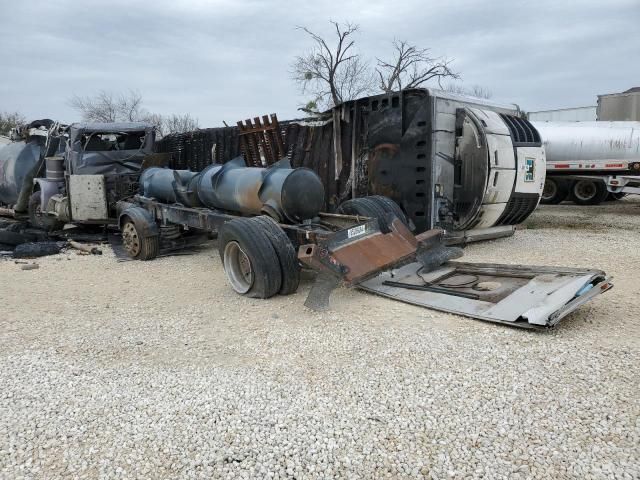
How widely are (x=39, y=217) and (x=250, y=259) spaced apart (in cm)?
641

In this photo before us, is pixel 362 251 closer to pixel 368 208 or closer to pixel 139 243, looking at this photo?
pixel 368 208

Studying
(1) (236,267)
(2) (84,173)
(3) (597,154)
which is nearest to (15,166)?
(2) (84,173)

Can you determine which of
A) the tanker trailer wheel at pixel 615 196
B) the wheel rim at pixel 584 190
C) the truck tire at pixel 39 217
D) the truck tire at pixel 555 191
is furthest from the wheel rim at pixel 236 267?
the wheel rim at pixel 584 190

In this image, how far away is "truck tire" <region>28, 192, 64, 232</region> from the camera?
366 inches

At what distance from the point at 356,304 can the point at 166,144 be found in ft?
33.7

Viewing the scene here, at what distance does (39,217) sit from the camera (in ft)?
31.0

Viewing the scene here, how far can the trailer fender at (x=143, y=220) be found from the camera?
289 inches

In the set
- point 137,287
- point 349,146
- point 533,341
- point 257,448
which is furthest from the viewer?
point 349,146

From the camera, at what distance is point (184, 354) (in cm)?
371

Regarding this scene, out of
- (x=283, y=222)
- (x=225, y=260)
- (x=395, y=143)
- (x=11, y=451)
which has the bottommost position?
(x=11, y=451)

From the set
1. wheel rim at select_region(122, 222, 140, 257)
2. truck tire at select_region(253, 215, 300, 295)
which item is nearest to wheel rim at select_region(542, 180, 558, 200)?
wheel rim at select_region(122, 222, 140, 257)

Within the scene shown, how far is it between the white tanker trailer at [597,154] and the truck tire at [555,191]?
0.46 m

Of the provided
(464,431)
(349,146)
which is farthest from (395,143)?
(464,431)

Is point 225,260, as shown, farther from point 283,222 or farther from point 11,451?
point 11,451
